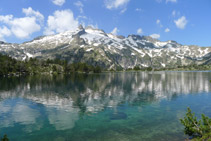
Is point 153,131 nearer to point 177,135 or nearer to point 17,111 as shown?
point 177,135

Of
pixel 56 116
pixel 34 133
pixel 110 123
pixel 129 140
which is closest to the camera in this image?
pixel 129 140

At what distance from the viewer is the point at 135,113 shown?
42.1 metres

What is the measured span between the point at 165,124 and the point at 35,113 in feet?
104

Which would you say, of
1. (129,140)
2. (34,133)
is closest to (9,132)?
(34,133)

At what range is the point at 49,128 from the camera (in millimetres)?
31641

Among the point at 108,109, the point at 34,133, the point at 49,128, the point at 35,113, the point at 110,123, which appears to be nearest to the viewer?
the point at 34,133

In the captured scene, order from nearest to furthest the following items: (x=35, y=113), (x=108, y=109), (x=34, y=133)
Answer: (x=34, y=133), (x=35, y=113), (x=108, y=109)

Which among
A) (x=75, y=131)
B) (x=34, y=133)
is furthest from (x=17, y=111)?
(x=75, y=131)

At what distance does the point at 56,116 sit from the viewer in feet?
130

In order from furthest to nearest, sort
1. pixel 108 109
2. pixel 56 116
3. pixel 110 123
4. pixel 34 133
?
pixel 108 109, pixel 56 116, pixel 110 123, pixel 34 133

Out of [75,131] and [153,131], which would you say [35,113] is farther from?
[153,131]

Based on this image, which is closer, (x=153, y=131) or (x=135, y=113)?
(x=153, y=131)

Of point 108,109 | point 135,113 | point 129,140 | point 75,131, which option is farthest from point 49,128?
point 135,113

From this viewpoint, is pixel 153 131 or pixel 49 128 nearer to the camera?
pixel 153 131
